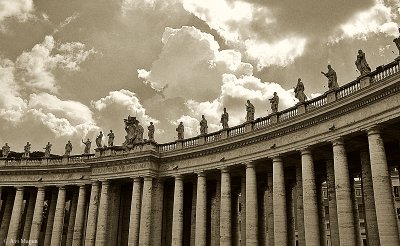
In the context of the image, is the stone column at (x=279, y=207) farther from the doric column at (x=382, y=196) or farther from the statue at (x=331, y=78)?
the doric column at (x=382, y=196)

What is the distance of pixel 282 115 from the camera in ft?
133

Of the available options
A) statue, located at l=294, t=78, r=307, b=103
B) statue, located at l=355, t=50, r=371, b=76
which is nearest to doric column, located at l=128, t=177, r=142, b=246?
statue, located at l=294, t=78, r=307, b=103

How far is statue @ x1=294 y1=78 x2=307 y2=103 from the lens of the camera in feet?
127

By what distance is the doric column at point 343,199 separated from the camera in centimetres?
3123

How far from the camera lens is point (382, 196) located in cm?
2895

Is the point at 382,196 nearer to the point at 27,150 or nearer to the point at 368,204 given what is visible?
the point at 368,204

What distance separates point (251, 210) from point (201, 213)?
718 centimetres

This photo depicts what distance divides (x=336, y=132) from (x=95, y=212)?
33046mm

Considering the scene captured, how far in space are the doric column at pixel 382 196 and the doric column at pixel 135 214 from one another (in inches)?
1133

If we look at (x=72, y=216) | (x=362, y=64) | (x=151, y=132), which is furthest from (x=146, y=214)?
(x=362, y=64)

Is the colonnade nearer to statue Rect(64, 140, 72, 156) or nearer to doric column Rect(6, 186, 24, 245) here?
doric column Rect(6, 186, 24, 245)

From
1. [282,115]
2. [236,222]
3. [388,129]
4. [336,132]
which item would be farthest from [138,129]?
[388,129]

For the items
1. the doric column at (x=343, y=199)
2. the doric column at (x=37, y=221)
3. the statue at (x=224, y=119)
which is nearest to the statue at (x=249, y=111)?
the statue at (x=224, y=119)

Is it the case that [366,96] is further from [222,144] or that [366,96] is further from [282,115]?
[222,144]
